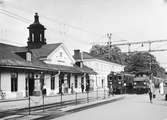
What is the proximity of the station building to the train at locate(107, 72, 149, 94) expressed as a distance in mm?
6498

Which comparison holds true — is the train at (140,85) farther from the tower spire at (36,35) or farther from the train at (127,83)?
the tower spire at (36,35)

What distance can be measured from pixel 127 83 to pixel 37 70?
1447 centimetres

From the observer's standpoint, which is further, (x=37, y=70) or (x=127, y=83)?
(x=127, y=83)

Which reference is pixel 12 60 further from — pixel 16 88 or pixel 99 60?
pixel 99 60

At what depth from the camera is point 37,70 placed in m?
36.2

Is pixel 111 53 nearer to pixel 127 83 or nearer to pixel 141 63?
pixel 141 63

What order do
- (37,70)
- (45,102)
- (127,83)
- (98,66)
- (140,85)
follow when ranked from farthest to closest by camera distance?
(98,66)
(127,83)
(140,85)
(37,70)
(45,102)

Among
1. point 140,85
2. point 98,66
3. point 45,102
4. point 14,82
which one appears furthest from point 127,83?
point 98,66

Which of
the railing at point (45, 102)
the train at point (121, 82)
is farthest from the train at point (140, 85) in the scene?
the railing at point (45, 102)

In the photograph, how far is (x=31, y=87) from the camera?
36.5 metres

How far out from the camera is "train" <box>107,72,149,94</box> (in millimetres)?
41216

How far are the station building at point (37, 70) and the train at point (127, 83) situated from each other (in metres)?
6.50

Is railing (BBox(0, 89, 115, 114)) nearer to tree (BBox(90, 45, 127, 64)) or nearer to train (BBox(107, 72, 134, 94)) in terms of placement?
train (BBox(107, 72, 134, 94))

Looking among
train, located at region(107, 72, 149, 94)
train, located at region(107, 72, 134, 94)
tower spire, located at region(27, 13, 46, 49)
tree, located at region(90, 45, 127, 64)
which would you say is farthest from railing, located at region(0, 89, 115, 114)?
tree, located at region(90, 45, 127, 64)
